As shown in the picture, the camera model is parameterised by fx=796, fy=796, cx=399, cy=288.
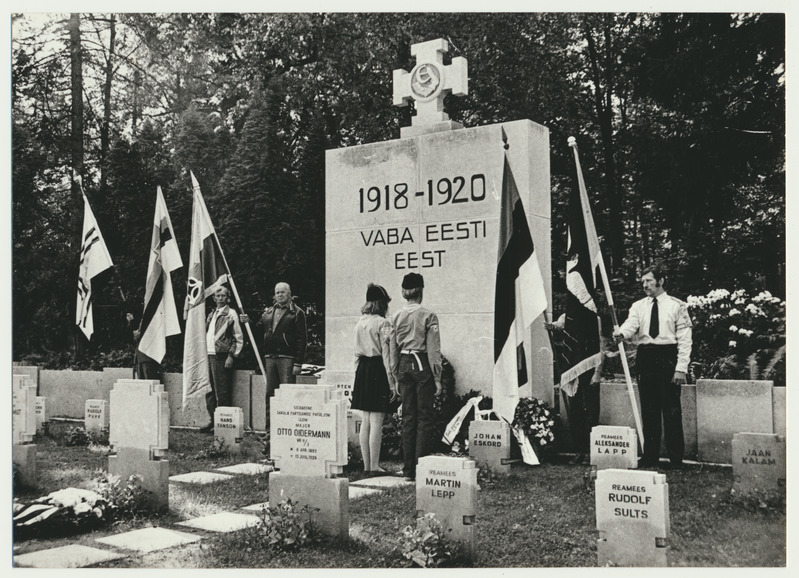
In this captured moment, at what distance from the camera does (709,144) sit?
1340cm

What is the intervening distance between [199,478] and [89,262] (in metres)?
3.63

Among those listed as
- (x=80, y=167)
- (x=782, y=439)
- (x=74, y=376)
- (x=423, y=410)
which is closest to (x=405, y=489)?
(x=423, y=410)

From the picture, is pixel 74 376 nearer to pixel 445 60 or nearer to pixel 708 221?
pixel 445 60

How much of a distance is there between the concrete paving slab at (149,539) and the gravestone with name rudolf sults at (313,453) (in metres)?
0.73

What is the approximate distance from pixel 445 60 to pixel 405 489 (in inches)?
241

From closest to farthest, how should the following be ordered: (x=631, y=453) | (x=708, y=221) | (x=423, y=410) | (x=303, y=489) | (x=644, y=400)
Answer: (x=303, y=489)
(x=631, y=453)
(x=423, y=410)
(x=644, y=400)
(x=708, y=221)

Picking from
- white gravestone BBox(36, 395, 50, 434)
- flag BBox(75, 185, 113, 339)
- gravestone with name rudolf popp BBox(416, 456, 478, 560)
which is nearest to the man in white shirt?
gravestone with name rudolf popp BBox(416, 456, 478, 560)

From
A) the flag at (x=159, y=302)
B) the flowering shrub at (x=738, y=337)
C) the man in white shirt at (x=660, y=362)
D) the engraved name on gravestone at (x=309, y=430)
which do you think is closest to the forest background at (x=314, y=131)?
the flowering shrub at (x=738, y=337)

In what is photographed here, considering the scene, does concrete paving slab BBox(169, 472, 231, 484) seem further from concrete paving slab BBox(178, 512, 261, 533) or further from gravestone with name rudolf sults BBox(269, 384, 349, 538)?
gravestone with name rudolf sults BBox(269, 384, 349, 538)

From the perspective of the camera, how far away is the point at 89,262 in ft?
33.9

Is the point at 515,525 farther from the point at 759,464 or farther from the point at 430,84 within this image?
the point at 430,84

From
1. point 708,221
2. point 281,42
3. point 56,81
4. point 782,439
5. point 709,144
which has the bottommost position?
point 782,439

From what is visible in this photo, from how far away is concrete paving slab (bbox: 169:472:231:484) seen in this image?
8.16 m

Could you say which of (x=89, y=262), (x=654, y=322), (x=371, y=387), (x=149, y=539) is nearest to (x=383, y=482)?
(x=371, y=387)
